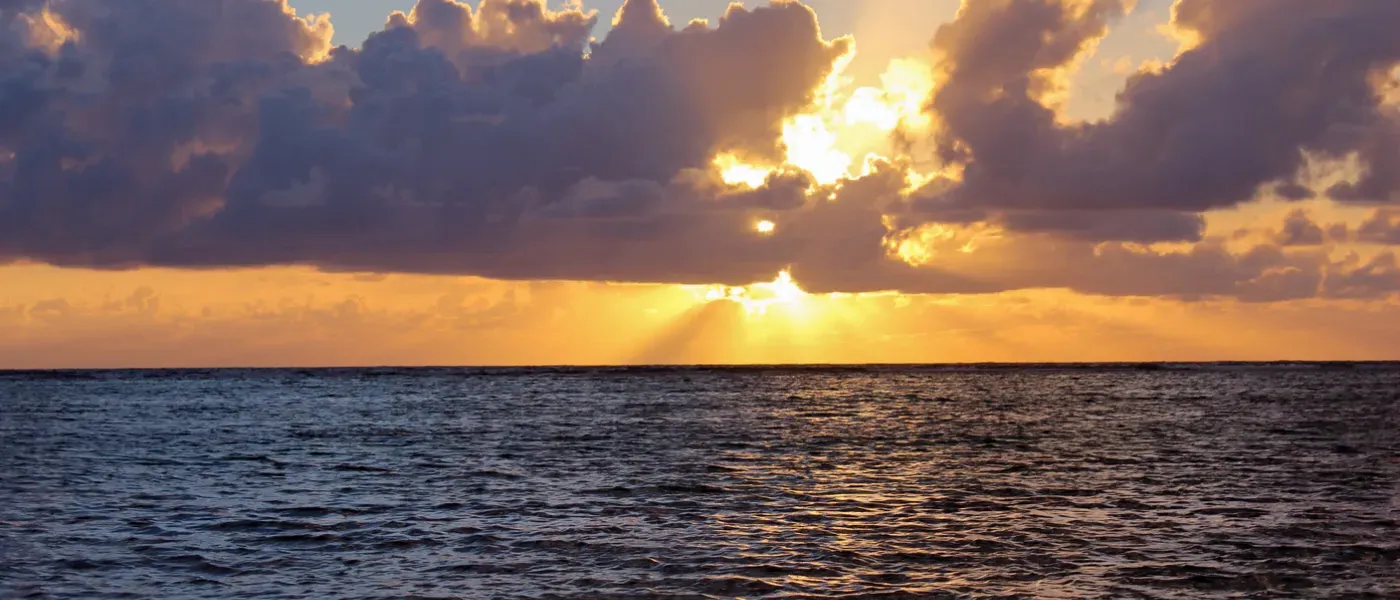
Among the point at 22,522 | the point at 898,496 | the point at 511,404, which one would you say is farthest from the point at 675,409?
the point at 22,522

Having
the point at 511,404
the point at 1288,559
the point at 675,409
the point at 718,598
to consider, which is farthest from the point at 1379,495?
the point at 511,404

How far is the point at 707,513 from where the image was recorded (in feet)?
128

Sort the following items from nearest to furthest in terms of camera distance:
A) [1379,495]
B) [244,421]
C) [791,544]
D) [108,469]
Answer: [791,544], [1379,495], [108,469], [244,421]

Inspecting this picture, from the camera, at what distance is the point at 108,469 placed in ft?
183

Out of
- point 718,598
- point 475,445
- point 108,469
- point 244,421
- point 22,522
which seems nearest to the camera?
point 718,598

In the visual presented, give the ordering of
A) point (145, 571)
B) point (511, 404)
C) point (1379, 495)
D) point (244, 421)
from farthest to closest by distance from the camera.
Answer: point (511, 404), point (244, 421), point (1379, 495), point (145, 571)

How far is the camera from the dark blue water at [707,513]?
28375 millimetres

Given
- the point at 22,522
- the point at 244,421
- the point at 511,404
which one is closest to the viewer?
the point at 22,522

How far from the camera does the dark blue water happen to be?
28375mm

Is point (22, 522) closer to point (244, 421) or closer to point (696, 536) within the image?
point (696, 536)

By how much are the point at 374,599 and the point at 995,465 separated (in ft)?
117

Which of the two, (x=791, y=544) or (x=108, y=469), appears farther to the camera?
(x=108, y=469)

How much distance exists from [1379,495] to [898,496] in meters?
16.6

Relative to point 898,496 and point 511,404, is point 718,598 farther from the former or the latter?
point 511,404
